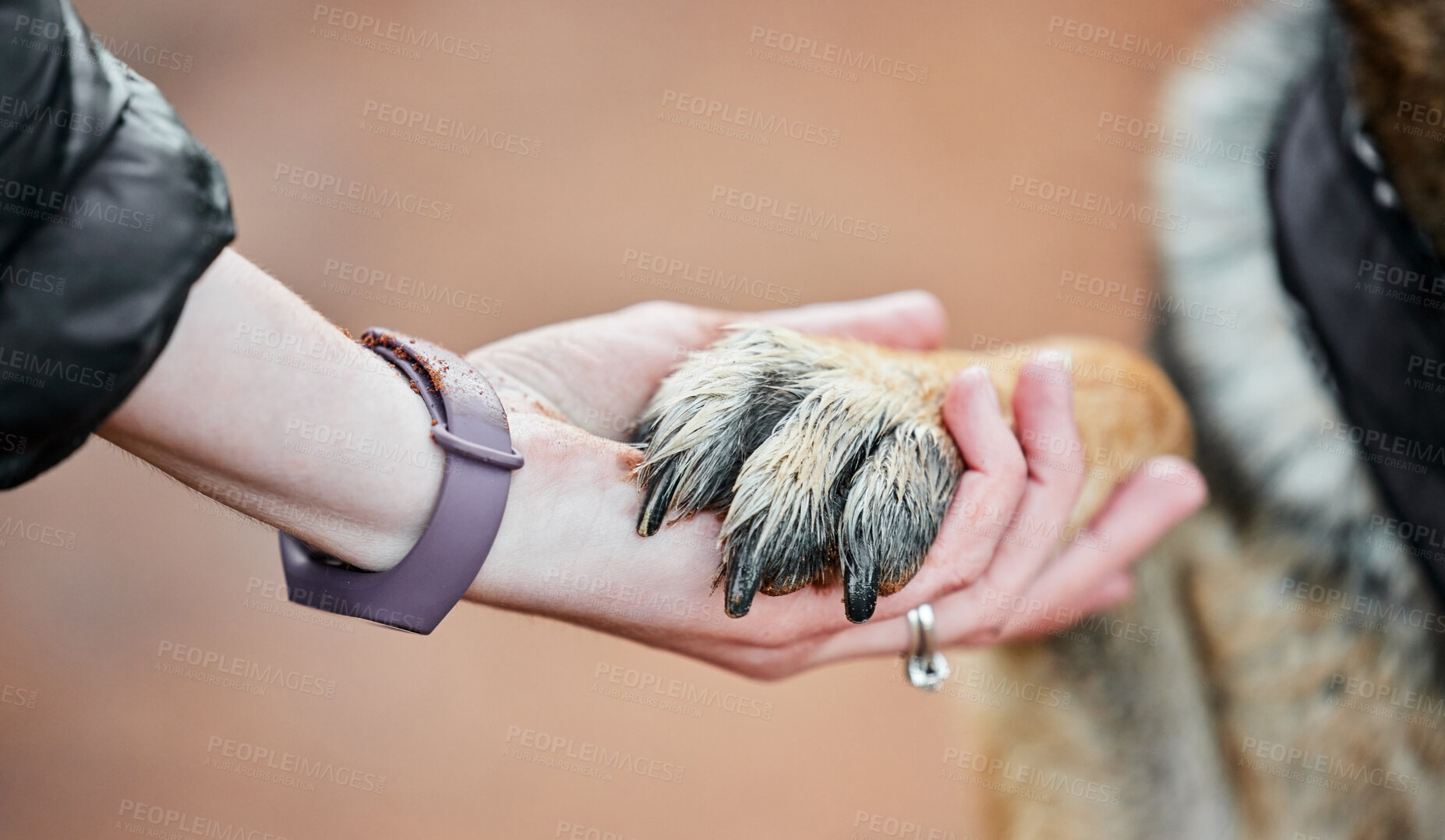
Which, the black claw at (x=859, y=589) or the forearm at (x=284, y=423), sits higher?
the forearm at (x=284, y=423)

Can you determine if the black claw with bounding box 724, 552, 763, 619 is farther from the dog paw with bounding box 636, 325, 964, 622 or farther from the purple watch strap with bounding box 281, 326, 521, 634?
the purple watch strap with bounding box 281, 326, 521, 634

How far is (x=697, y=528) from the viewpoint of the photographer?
104 centimetres

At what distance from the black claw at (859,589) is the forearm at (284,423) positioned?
0.47 metres

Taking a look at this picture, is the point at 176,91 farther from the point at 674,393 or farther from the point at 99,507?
the point at 674,393

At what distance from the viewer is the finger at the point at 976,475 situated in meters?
1.09

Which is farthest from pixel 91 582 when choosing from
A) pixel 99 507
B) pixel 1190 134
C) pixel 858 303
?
pixel 1190 134

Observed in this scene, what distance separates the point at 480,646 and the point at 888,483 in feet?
5.54

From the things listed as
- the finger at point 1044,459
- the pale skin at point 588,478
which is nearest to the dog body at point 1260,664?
the pale skin at point 588,478

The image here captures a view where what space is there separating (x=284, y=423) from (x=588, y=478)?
Answer: 333 mm

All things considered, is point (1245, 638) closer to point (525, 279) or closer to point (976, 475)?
point (976, 475)

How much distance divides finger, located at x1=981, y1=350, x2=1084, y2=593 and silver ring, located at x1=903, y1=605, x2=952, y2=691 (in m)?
0.14

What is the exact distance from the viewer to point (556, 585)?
1.01 metres

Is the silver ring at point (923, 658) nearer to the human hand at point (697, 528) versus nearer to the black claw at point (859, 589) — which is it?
the human hand at point (697, 528)

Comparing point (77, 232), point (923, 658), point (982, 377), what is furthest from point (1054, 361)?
point (77, 232)
